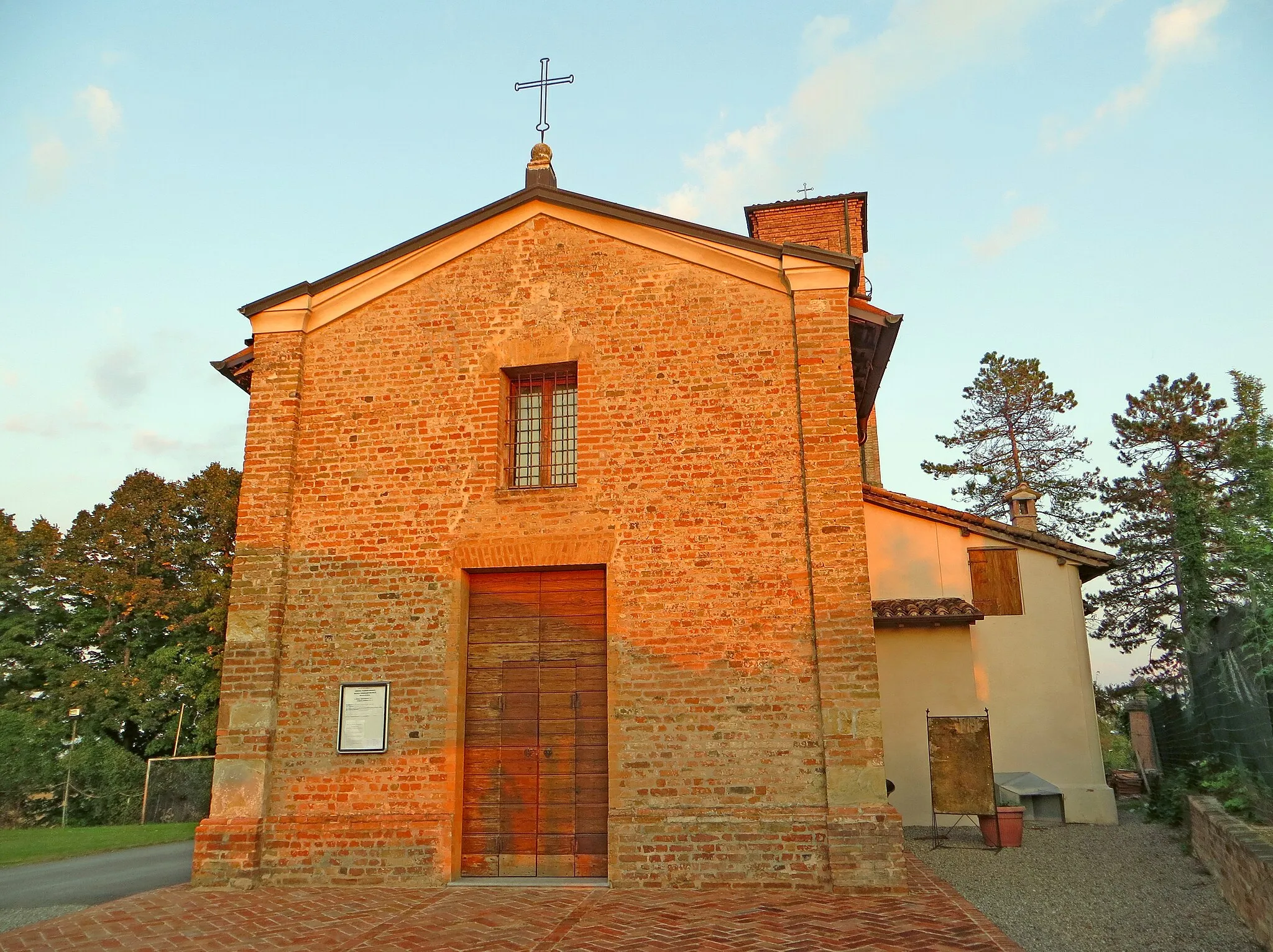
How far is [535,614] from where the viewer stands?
343 inches

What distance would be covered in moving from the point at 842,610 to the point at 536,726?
3.18 meters

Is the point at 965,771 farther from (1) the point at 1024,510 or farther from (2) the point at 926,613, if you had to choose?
(1) the point at 1024,510

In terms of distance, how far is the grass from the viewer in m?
12.3

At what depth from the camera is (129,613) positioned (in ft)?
86.3

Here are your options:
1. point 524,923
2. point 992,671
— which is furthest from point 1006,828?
point 524,923

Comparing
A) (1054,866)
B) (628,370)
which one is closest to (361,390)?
(628,370)

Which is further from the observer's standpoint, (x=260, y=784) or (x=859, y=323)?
(x=859, y=323)

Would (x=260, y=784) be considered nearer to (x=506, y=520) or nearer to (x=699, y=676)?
(x=506, y=520)

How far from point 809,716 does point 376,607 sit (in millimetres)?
4421

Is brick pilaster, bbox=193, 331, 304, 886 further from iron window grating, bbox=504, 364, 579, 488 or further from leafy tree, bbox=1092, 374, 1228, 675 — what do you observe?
leafy tree, bbox=1092, 374, 1228, 675

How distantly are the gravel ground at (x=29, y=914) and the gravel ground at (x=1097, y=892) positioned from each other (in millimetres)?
7636

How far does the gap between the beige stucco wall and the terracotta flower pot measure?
8.29 feet

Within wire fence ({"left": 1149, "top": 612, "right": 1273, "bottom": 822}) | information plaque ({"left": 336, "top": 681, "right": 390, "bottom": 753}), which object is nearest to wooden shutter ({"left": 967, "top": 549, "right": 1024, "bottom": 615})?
wire fence ({"left": 1149, "top": 612, "right": 1273, "bottom": 822})

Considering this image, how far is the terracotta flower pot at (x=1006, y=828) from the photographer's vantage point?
34.0 ft
